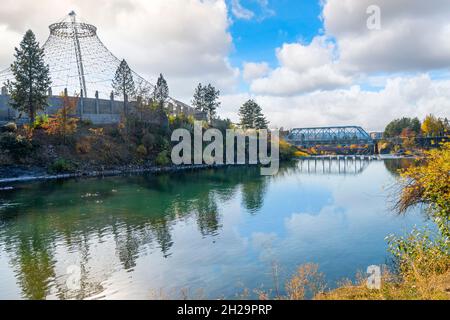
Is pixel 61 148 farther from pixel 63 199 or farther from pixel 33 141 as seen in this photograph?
pixel 63 199

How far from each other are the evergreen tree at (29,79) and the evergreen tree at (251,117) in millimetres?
79555

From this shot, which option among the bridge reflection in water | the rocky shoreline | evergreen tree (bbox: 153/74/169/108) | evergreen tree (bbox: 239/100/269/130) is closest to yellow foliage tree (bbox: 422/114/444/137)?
the bridge reflection in water

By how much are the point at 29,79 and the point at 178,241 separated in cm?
5754

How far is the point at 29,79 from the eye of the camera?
215ft

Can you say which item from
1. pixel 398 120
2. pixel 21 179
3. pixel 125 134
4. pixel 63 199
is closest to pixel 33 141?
pixel 21 179

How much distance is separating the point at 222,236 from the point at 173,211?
993 centimetres

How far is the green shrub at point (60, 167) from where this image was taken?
6112 centimetres

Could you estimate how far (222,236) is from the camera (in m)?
25.1

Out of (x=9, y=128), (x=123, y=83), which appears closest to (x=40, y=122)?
(x=9, y=128)

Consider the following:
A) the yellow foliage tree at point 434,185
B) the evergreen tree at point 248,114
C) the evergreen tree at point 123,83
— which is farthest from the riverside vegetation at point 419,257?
the evergreen tree at point 248,114

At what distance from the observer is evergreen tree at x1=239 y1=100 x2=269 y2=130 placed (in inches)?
5330

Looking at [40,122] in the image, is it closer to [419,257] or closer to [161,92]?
[161,92]

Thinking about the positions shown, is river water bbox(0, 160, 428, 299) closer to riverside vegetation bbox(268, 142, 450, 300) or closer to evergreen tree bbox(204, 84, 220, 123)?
riverside vegetation bbox(268, 142, 450, 300)

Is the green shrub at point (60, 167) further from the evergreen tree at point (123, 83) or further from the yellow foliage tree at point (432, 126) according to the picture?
the yellow foliage tree at point (432, 126)
